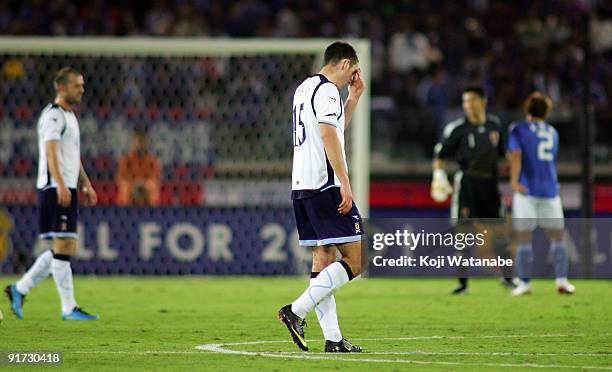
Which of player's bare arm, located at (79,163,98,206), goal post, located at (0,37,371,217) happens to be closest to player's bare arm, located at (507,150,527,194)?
goal post, located at (0,37,371,217)

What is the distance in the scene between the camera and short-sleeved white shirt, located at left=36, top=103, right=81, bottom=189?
11.1 m

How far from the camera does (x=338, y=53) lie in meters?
8.55

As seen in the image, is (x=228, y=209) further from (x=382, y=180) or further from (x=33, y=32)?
(x=33, y=32)

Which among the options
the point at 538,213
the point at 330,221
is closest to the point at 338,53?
the point at 330,221

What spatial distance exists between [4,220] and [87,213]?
1.05 metres

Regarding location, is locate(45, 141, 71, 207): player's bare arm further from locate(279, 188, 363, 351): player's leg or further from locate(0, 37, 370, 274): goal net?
locate(0, 37, 370, 274): goal net

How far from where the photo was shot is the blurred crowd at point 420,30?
21141 mm

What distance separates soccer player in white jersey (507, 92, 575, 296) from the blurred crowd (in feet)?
19.8

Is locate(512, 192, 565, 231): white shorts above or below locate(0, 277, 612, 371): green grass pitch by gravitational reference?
above

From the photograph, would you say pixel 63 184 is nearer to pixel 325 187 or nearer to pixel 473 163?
pixel 325 187

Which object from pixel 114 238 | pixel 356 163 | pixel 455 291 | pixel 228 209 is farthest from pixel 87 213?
pixel 455 291

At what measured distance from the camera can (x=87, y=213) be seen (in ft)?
54.1

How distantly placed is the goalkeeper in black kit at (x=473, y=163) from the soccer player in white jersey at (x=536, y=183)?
0.40 meters

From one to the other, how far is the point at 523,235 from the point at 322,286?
614 cm
